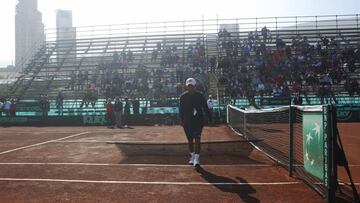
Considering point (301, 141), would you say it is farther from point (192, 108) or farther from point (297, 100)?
point (297, 100)

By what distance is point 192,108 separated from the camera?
984 centimetres

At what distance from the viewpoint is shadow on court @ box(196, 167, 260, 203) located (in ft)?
22.4

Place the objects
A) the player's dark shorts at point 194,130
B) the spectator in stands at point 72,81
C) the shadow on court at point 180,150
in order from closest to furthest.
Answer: the player's dark shorts at point 194,130, the shadow on court at point 180,150, the spectator in stands at point 72,81

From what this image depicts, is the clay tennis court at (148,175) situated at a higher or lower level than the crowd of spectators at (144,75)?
lower

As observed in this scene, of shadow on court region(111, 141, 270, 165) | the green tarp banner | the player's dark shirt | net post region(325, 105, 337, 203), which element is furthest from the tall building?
net post region(325, 105, 337, 203)

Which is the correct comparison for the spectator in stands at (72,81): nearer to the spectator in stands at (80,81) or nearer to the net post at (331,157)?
the spectator in stands at (80,81)

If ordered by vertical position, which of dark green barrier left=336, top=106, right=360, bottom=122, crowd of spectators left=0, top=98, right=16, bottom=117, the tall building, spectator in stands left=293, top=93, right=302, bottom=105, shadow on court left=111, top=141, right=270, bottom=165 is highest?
the tall building

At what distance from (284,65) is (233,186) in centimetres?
2505

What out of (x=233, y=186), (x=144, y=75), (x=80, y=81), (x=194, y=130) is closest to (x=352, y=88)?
(x=144, y=75)

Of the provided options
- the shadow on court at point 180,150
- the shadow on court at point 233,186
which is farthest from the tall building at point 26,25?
the shadow on court at point 233,186

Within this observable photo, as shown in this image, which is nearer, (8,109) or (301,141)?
(301,141)

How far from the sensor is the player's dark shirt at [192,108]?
385 inches

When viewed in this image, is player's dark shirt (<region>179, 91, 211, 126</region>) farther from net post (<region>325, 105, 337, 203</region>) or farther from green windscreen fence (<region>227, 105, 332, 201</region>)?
net post (<region>325, 105, 337, 203</region>)

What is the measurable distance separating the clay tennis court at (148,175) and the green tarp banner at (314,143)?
1.35 ft
